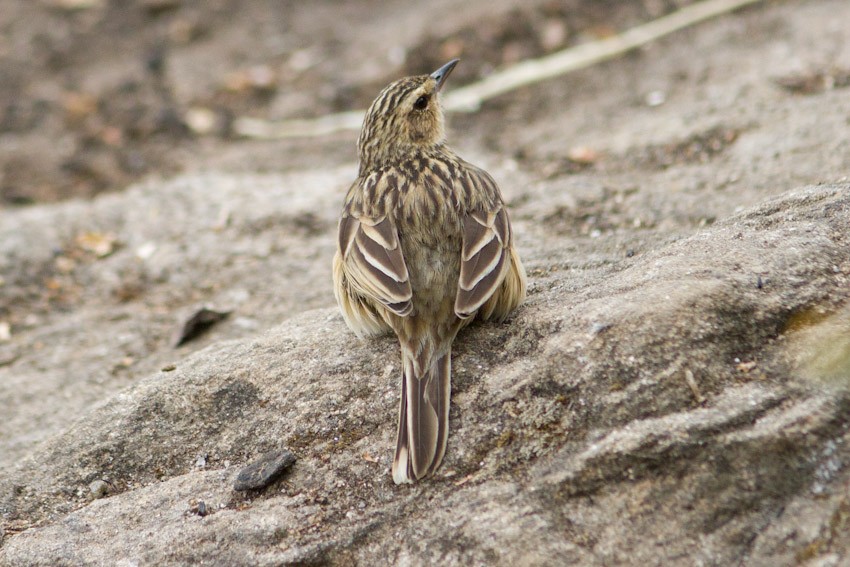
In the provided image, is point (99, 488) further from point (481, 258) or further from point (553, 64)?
point (553, 64)

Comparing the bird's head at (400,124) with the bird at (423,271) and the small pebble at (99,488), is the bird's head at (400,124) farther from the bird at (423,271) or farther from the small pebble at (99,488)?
the small pebble at (99,488)

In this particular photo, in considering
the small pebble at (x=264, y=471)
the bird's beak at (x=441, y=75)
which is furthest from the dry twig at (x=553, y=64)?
the small pebble at (x=264, y=471)

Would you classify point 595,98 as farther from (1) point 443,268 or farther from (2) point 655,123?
(1) point 443,268

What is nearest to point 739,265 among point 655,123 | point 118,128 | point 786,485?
point 786,485

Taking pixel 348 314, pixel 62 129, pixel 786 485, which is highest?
pixel 62 129

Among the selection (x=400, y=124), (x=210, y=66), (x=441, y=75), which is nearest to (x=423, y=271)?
(x=400, y=124)

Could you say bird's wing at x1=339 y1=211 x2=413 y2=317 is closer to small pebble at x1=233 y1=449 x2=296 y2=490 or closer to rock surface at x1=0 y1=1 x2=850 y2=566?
rock surface at x1=0 y1=1 x2=850 y2=566
